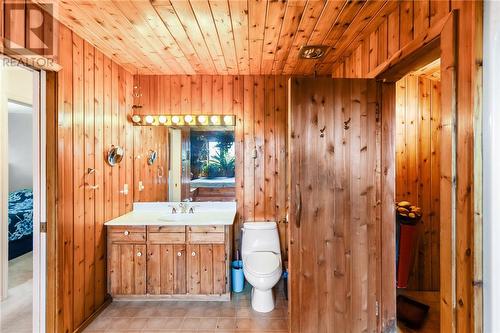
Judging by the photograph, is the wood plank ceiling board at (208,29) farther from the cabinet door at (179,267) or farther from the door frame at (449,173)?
the cabinet door at (179,267)

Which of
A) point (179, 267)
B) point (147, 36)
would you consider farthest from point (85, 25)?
point (179, 267)

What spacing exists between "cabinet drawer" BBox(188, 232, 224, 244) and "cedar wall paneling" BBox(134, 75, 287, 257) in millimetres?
585

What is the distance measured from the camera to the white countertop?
8.61 feet

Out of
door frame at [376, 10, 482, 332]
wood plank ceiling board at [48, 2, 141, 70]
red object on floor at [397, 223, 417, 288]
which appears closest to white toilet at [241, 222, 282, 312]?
red object on floor at [397, 223, 417, 288]

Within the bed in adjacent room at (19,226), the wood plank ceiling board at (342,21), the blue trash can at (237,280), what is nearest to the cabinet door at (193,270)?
the blue trash can at (237,280)

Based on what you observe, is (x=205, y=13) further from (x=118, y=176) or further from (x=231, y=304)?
(x=231, y=304)

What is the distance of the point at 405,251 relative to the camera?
262 cm

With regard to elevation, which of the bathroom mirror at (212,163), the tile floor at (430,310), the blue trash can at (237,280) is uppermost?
the bathroom mirror at (212,163)

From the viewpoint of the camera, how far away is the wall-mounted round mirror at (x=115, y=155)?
8.68 ft

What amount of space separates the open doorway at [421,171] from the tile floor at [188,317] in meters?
1.55

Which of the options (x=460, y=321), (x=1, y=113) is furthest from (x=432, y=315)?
(x=1, y=113)

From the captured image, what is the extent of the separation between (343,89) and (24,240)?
191 inches

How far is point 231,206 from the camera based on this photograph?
3.17 meters

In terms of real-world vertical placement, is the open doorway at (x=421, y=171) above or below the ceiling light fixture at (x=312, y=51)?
below
